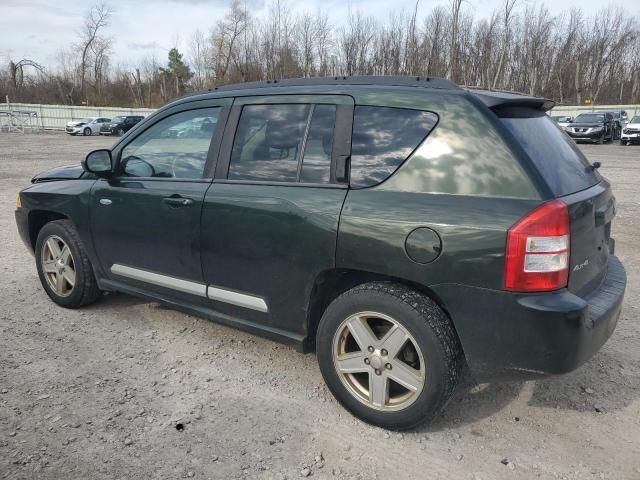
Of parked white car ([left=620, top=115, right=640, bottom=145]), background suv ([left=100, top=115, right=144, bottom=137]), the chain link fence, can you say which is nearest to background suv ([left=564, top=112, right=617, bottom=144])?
parked white car ([left=620, top=115, right=640, bottom=145])

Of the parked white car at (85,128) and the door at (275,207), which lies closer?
the door at (275,207)

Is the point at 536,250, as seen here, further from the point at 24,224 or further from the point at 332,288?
the point at 24,224

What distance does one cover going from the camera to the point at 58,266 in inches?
175

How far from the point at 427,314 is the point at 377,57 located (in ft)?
163

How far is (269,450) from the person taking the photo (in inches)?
105

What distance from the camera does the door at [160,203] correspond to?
3438 millimetres

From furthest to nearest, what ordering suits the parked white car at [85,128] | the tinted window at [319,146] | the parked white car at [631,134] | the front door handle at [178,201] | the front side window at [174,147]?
the parked white car at [85,128], the parked white car at [631,134], the front side window at [174,147], the front door handle at [178,201], the tinted window at [319,146]

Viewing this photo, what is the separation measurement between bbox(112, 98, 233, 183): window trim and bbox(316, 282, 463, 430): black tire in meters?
1.27

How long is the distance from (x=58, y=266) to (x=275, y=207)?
2.46m

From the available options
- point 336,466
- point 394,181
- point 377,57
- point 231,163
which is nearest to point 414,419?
point 336,466

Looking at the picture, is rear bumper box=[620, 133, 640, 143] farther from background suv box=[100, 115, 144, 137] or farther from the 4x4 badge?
background suv box=[100, 115, 144, 137]

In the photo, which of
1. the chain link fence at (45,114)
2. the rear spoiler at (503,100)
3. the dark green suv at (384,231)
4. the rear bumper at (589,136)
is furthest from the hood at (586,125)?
the chain link fence at (45,114)

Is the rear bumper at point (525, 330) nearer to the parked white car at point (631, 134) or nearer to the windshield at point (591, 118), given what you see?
the parked white car at point (631, 134)

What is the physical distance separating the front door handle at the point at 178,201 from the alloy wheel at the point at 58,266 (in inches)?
54.4
